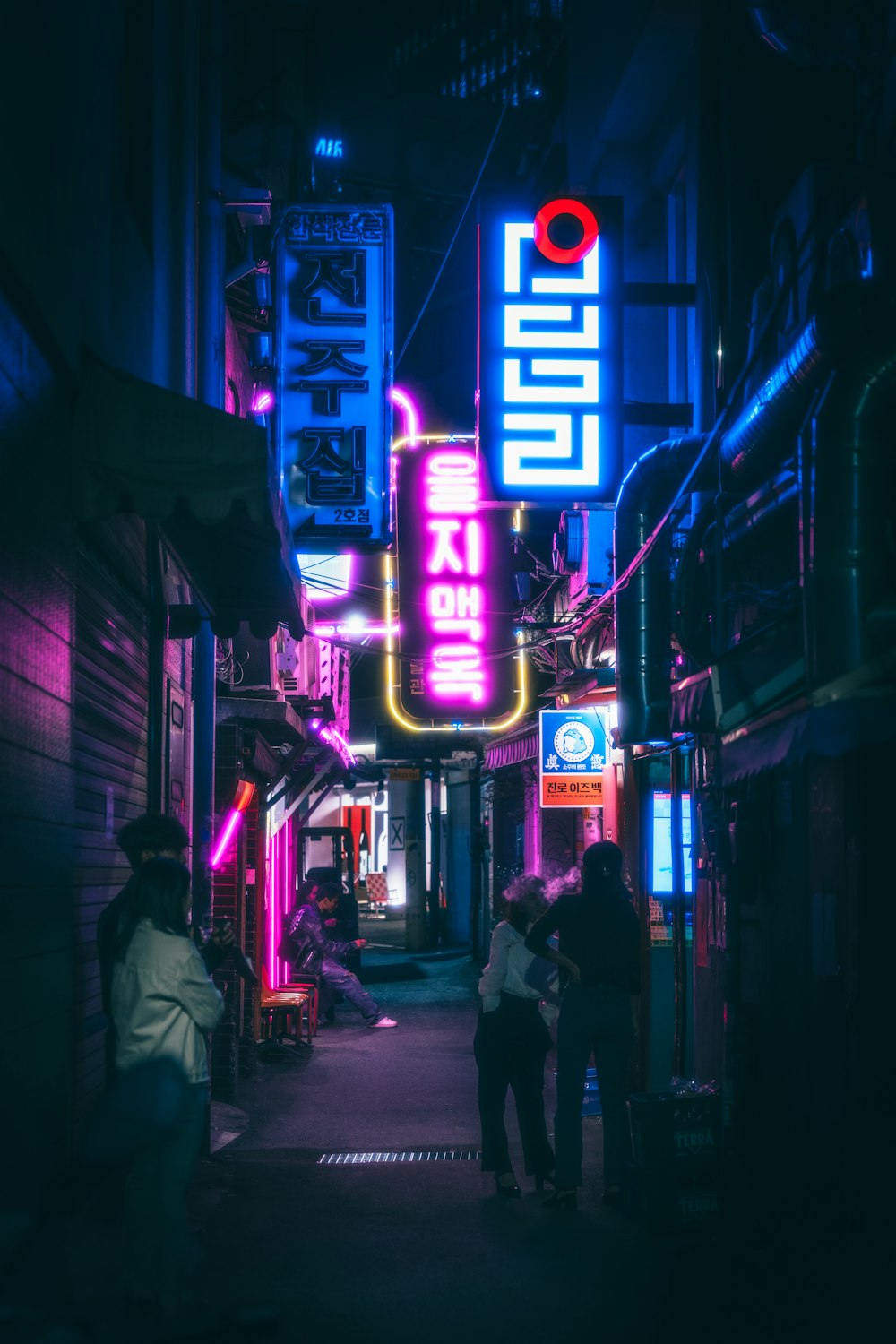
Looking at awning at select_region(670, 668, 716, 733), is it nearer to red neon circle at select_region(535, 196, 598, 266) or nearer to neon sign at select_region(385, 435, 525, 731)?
red neon circle at select_region(535, 196, 598, 266)

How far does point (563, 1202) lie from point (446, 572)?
31.2 feet

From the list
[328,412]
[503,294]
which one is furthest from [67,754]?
[503,294]

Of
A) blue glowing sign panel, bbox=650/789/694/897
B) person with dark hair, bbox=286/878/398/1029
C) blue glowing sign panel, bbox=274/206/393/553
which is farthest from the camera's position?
person with dark hair, bbox=286/878/398/1029

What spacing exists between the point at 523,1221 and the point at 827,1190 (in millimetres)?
1744

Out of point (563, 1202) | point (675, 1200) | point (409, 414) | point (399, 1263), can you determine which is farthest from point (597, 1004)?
point (409, 414)

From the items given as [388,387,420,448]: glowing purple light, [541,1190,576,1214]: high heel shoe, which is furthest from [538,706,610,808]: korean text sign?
[541,1190,576,1214]: high heel shoe

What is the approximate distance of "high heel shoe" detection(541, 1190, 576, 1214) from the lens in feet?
25.8

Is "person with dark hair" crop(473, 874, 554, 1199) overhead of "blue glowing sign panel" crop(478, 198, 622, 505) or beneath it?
beneath

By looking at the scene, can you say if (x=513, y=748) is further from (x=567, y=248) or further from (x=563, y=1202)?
(x=563, y=1202)

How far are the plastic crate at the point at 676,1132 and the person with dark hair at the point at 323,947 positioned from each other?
31.8 feet

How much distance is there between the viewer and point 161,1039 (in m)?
5.27

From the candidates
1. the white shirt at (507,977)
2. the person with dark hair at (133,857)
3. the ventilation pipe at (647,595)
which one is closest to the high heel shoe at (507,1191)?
the white shirt at (507,977)

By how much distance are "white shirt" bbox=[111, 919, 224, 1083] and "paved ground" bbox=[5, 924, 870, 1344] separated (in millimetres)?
810

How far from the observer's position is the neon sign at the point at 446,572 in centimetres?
1616
